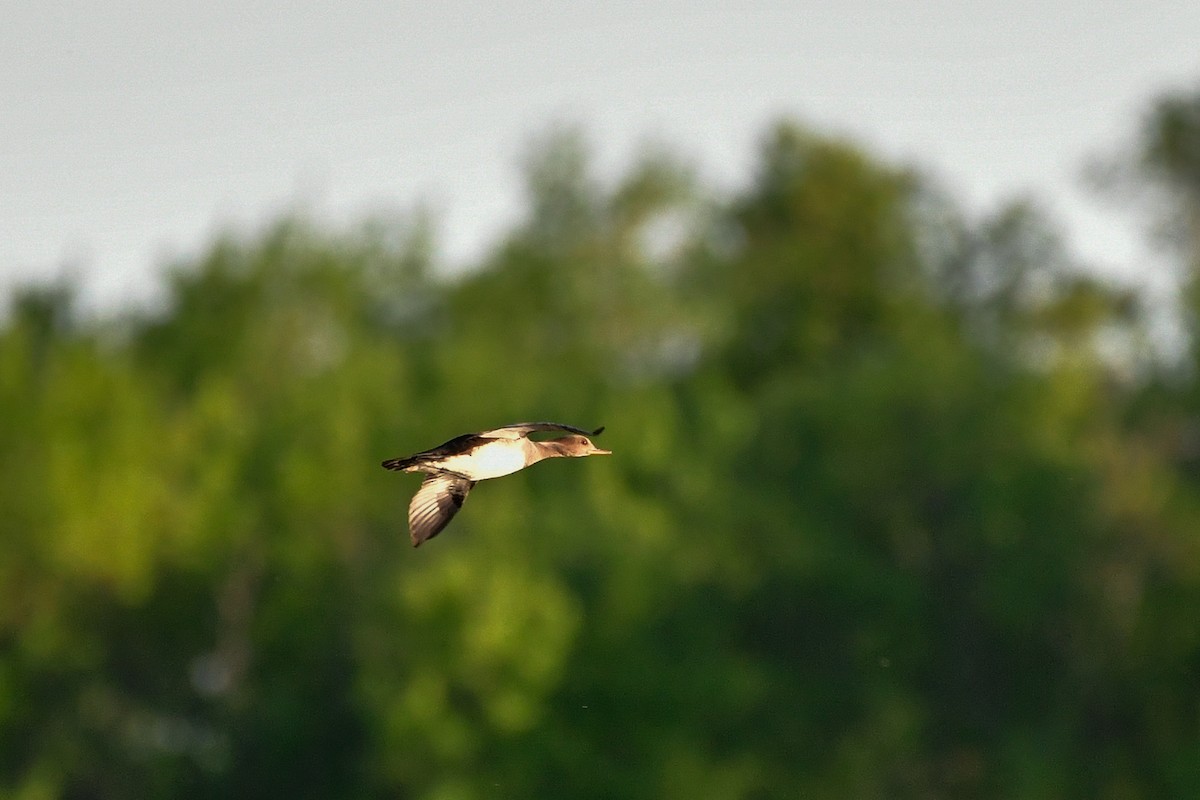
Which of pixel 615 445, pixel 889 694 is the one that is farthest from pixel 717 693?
pixel 615 445

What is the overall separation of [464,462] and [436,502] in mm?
942

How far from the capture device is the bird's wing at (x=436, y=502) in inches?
643

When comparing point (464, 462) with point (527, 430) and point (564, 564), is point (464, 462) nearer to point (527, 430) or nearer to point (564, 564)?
point (527, 430)

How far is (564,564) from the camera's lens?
1875 inches

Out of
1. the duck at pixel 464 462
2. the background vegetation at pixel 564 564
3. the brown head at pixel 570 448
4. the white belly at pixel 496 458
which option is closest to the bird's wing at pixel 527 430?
the duck at pixel 464 462

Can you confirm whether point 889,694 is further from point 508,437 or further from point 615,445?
point 508,437

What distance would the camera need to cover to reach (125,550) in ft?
160

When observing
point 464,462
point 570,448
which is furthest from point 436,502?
point 570,448

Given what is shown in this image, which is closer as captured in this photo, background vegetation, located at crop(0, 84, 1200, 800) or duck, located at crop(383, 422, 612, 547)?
duck, located at crop(383, 422, 612, 547)

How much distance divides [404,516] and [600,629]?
6096 millimetres

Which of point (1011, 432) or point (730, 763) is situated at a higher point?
point (1011, 432)

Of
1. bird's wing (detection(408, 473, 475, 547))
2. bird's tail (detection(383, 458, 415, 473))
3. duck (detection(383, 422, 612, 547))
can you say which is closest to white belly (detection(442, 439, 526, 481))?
duck (detection(383, 422, 612, 547))

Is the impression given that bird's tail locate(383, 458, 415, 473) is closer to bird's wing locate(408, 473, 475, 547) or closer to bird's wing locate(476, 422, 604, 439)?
bird's wing locate(476, 422, 604, 439)

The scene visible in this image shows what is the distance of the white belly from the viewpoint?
15.3m
